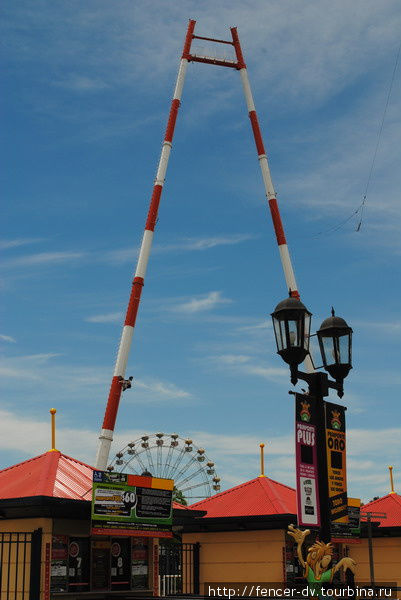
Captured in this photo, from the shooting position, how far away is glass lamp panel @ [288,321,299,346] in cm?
1004

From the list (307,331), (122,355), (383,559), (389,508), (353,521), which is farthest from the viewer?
(122,355)

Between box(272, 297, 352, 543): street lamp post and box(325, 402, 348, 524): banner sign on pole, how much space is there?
124 mm

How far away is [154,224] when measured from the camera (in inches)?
1550

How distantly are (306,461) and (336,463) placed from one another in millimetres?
576

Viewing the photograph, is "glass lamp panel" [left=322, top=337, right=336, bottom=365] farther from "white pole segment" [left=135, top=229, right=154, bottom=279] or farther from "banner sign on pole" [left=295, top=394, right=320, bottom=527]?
"white pole segment" [left=135, top=229, right=154, bottom=279]

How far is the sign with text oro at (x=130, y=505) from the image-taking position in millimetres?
18875

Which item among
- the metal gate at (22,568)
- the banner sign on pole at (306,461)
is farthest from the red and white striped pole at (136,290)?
the banner sign on pole at (306,461)

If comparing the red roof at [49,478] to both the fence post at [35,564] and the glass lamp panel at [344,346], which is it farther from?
the glass lamp panel at [344,346]

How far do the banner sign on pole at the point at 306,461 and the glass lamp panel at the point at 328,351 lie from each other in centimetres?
67

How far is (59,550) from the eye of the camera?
62.0 ft

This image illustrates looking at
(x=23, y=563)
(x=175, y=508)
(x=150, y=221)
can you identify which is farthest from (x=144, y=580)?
(x=150, y=221)

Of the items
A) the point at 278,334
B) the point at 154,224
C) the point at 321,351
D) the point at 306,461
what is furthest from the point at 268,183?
the point at 306,461

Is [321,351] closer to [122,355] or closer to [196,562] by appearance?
[196,562]

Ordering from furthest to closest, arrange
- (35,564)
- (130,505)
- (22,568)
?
(130,505) → (22,568) → (35,564)
